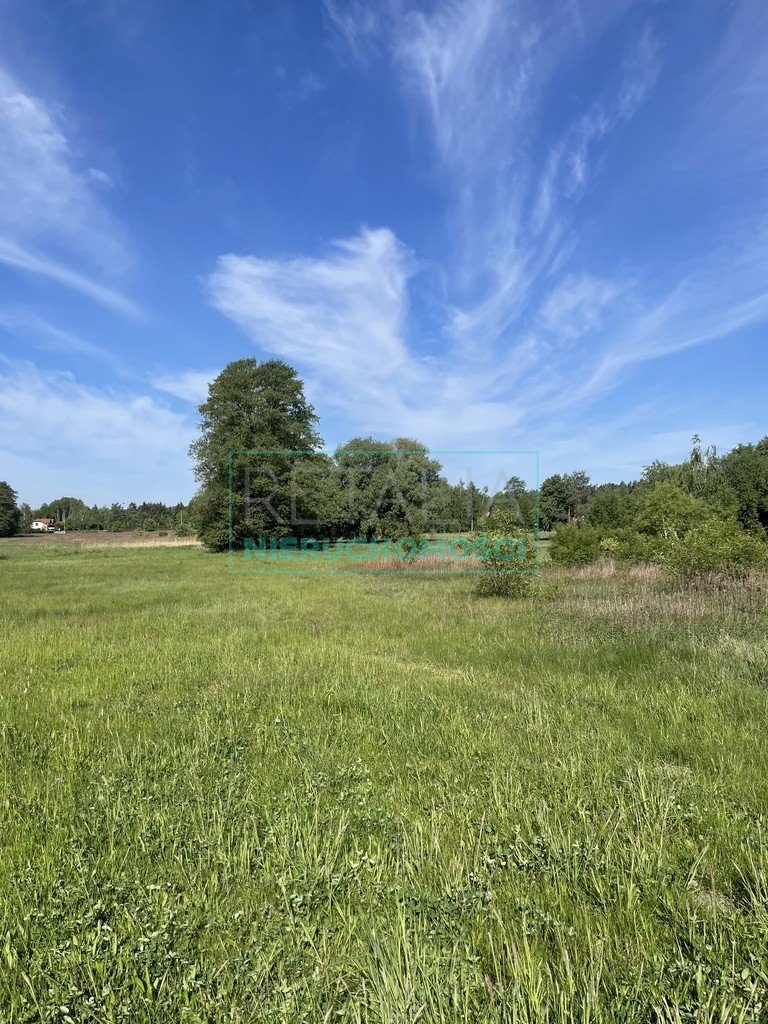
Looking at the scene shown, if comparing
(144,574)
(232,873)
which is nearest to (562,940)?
(232,873)

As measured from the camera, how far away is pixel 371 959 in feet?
7.04

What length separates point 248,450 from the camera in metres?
35.6

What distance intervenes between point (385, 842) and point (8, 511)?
341ft

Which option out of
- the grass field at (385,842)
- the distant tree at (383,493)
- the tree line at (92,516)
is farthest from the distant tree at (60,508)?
the grass field at (385,842)

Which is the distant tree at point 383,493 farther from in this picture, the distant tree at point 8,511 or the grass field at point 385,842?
the distant tree at point 8,511

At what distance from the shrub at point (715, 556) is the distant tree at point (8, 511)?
324 feet

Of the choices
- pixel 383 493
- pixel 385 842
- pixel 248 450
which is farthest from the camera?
pixel 383 493

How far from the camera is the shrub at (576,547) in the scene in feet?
79.0

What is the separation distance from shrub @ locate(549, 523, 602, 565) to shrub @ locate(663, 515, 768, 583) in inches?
367

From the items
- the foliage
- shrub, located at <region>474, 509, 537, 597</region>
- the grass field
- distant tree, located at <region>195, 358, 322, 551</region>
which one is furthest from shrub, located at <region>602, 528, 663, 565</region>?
the foliage

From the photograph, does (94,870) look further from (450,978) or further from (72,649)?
(72,649)

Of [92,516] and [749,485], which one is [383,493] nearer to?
[749,485]

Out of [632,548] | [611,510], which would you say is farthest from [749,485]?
[632,548]

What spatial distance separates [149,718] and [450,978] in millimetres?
4503
